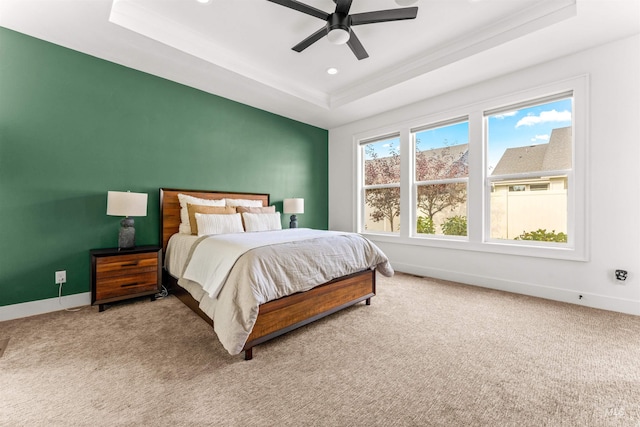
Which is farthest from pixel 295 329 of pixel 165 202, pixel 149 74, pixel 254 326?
pixel 149 74

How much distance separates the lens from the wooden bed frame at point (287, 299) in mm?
1992

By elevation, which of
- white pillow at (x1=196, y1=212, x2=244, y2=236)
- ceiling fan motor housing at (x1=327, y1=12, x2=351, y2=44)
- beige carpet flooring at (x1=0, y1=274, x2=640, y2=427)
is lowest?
beige carpet flooring at (x1=0, y1=274, x2=640, y2=427)

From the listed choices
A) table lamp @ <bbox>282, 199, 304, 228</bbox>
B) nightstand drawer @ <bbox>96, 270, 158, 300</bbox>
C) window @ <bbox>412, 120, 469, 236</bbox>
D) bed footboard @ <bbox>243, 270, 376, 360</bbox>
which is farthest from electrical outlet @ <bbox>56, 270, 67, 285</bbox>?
window @ <bbox>412, 120, 469, 236</bbox>

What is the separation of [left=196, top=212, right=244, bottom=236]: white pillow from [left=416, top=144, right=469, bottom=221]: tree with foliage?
2903 millimetres

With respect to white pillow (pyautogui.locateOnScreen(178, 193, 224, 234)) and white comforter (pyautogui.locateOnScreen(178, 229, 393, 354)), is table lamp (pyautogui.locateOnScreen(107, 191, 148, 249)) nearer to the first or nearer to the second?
white pillow (pyautogui.locateOnScreen(178, 193, 224, 234))

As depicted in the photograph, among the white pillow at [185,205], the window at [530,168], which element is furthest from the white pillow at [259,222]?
the window at [530,168]

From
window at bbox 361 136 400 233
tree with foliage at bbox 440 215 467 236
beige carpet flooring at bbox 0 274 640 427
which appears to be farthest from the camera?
window at bbox 361 136 400 233

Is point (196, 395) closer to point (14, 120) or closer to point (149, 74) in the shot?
point (14, 120)

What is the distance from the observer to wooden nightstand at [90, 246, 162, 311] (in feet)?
8.69

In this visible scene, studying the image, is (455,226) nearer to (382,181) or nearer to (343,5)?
(382,181)

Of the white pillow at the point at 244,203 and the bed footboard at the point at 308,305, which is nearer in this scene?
the bed footboard at the point at 308,305

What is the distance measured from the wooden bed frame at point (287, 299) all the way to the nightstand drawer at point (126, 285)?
0.25m

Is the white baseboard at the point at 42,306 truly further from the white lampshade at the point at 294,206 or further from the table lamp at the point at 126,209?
the white lampshade at the point at 294,206

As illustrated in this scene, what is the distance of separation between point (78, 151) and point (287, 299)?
9.22 feet
